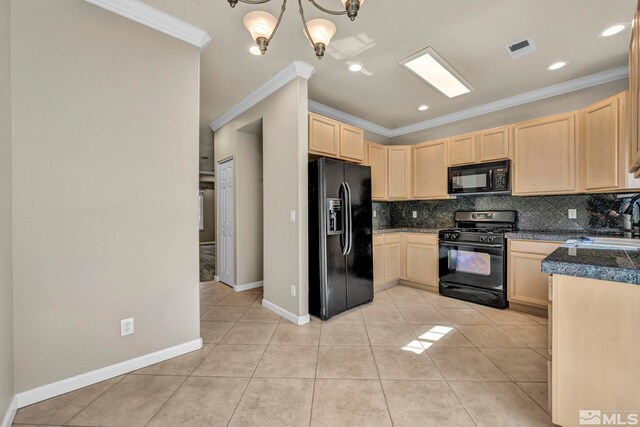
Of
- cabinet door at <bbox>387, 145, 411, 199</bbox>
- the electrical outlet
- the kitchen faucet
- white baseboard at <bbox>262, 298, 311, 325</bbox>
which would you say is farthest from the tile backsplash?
the electrical outlet

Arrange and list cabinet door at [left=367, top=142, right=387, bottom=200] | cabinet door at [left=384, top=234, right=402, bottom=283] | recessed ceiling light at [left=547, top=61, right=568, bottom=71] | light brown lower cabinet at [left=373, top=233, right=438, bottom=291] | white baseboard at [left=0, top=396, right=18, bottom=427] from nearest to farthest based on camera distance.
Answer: white baseboard at [left=0, top=396, right=18, bottom=427] < recessed ceiling light at [left=547, top=61, right=568, bottom=71] < light brown lower cabinet at [left=373, top=233, right=438, bottom=291] < cabinet door at [left=384, top=234, right=402, bottom=283] < cabinet door at [left=367, top=142, right=387, bottom=200]

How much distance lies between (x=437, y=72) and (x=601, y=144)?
179 centimetres

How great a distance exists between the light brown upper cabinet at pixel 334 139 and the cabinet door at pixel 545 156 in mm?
1946

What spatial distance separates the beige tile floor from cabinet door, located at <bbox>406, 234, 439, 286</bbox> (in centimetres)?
101

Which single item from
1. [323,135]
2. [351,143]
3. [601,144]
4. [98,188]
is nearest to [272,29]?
[323,135]

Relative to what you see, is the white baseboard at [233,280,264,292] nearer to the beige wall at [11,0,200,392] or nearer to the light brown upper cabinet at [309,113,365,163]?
the beige wall at [11,0,200,392]

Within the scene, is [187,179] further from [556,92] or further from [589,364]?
[556,92]

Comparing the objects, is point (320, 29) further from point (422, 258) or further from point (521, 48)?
point (422, 258)

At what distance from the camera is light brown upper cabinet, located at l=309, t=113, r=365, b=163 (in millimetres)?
3016

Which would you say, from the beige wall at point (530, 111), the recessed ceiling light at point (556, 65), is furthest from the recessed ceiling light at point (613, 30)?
the beige wall at point (530, 111)

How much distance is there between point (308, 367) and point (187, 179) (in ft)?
5.85

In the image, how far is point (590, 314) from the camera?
47.8 inches

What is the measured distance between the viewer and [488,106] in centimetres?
374

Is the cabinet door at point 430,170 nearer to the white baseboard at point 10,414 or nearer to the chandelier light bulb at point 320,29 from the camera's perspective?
the chandelier light bulb at point 320,29
